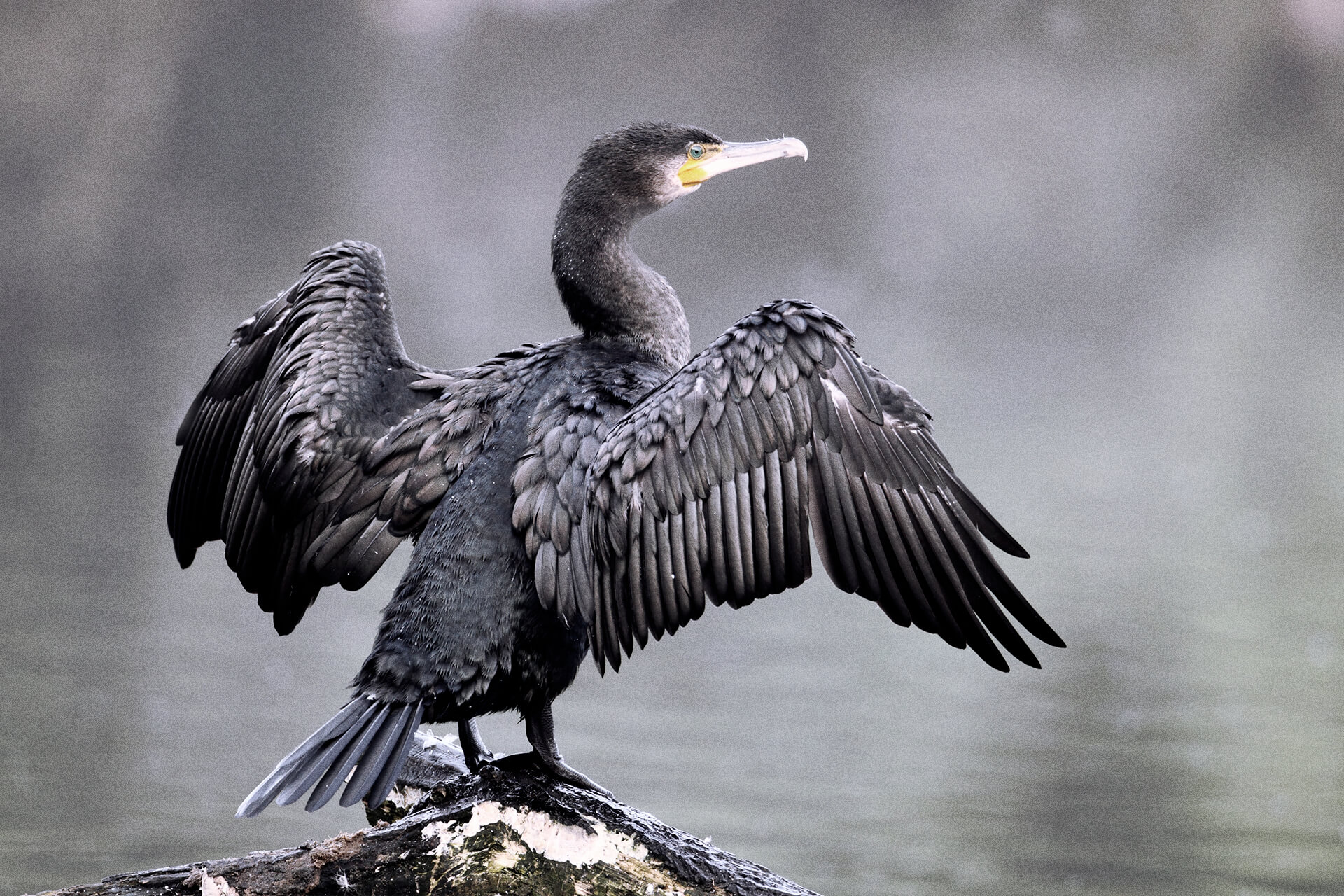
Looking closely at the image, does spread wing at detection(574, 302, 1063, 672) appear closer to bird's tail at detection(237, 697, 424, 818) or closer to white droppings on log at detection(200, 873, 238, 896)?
bird's tail at detection(237, 697, 424, 818)

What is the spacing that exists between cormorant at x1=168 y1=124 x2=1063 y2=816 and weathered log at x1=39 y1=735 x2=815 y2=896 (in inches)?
5.9

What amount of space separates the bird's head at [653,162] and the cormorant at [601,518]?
439 millimetres

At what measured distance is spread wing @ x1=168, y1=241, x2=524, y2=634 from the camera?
254 centimetres

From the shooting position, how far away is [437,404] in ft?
8.49

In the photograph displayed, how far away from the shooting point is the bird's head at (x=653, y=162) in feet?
9.44

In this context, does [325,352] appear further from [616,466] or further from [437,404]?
[616,466]

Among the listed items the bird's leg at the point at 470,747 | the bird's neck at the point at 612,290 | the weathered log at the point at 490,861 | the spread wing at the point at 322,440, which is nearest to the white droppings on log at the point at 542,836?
the weathered log at the point at 490,861

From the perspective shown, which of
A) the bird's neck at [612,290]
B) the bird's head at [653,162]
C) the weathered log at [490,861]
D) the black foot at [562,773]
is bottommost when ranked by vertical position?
the weathered log at [490,861]

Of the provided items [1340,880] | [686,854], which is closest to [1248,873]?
[1340,880]

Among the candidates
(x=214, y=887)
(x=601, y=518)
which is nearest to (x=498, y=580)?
(x=601, y=518)

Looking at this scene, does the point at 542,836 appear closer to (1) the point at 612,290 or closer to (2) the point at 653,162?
(1) the point at 612,290

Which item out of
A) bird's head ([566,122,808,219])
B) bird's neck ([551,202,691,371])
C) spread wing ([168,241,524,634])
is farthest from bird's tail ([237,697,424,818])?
bird's head ([566,122,808,219])

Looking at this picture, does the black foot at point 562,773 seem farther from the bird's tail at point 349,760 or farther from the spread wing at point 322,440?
the spread wing at point 322,440

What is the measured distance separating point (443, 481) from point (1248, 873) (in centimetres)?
342
